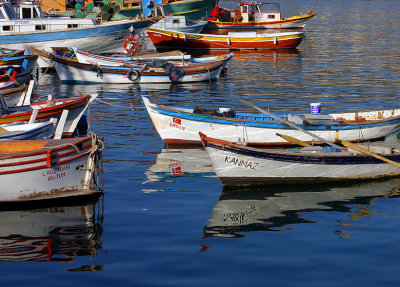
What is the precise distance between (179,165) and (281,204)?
4.34 m

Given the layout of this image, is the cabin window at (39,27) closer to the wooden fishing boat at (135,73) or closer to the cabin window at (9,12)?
the cabin window at (9,12)

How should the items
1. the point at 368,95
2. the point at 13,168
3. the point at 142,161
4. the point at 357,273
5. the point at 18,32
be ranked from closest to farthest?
1. the point at 357,273
2. the point at 13,168
3. the point at 142,161
4. the point at 368,95
5. the point at 18,32

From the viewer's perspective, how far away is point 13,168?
48.6 feet

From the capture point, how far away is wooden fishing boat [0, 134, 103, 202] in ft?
48.7

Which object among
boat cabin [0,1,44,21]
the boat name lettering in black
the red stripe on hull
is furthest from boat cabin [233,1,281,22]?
the boat name lettering in black

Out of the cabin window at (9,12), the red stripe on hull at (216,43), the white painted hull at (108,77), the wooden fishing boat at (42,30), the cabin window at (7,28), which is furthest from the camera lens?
the red stripe on hull at (216,43)

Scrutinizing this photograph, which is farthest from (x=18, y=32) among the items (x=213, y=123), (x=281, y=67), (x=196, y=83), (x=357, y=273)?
(x=357, y=273)

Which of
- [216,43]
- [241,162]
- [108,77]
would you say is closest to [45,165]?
[241,162]

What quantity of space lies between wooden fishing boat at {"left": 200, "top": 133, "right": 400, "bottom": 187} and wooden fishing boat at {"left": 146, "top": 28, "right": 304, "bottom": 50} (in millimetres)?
33333

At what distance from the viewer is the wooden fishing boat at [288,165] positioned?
54.7 ft

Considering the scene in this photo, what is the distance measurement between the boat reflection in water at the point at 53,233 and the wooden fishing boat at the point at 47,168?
349 millimetres

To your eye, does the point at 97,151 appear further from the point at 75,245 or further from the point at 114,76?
the point at 114,76

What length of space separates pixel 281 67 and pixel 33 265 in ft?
104

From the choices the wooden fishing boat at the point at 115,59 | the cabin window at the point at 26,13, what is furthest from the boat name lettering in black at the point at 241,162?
the cabin window at the point at 26,13
